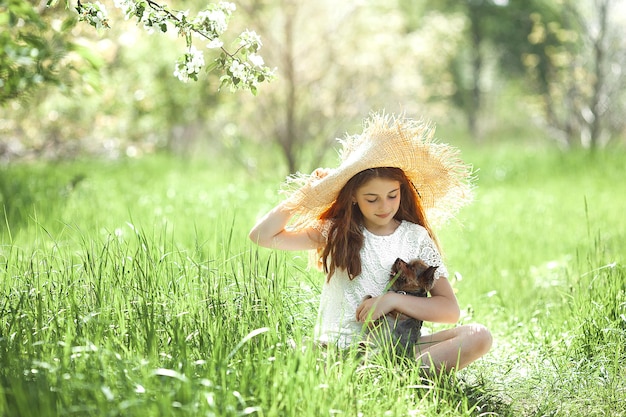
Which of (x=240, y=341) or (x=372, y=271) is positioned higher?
(x=372, y=271)

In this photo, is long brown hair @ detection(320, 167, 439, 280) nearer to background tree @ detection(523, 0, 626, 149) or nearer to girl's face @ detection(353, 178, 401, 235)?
girl's face @ detection(353, 178, 401, 235)

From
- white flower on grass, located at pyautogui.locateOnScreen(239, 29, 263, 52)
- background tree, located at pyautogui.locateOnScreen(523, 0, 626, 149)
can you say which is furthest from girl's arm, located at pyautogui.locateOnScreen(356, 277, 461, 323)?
background tree, located at pyautogui.locateOnScreen(523, 0, 626, 149)

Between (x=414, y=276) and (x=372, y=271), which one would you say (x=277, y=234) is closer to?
(x=372, y=271)

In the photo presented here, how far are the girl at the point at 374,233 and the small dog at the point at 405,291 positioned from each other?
1.8 inches

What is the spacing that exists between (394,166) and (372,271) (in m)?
0.46

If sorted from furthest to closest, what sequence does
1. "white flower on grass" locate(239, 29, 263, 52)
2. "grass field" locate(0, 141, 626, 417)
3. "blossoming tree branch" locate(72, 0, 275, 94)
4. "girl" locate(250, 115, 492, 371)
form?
"girl" locate(250, 115, 492, 371) < "white flower on grass" locate(239, 29, 263, 52) < "blossoming tree branch" locate(72, 0, 275, 94) < "grass field" locate(0, 141, 626, 417)

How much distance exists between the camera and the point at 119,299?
326 cm

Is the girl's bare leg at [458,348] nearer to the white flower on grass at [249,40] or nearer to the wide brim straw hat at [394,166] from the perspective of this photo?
the wide brim straw hat at [394,166]

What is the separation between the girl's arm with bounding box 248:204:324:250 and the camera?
3.48m

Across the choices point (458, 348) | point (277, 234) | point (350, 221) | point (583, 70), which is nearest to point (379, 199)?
point (350, 221)

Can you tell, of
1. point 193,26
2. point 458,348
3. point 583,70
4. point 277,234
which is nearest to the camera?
point 193,26

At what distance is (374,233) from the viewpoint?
11.6 ft

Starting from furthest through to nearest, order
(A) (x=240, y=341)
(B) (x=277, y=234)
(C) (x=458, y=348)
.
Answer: (B) (x=277, y=234)
(C) (x=458, y=348)
(A) (x=240, y=341)

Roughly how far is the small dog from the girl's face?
0.21 metres
